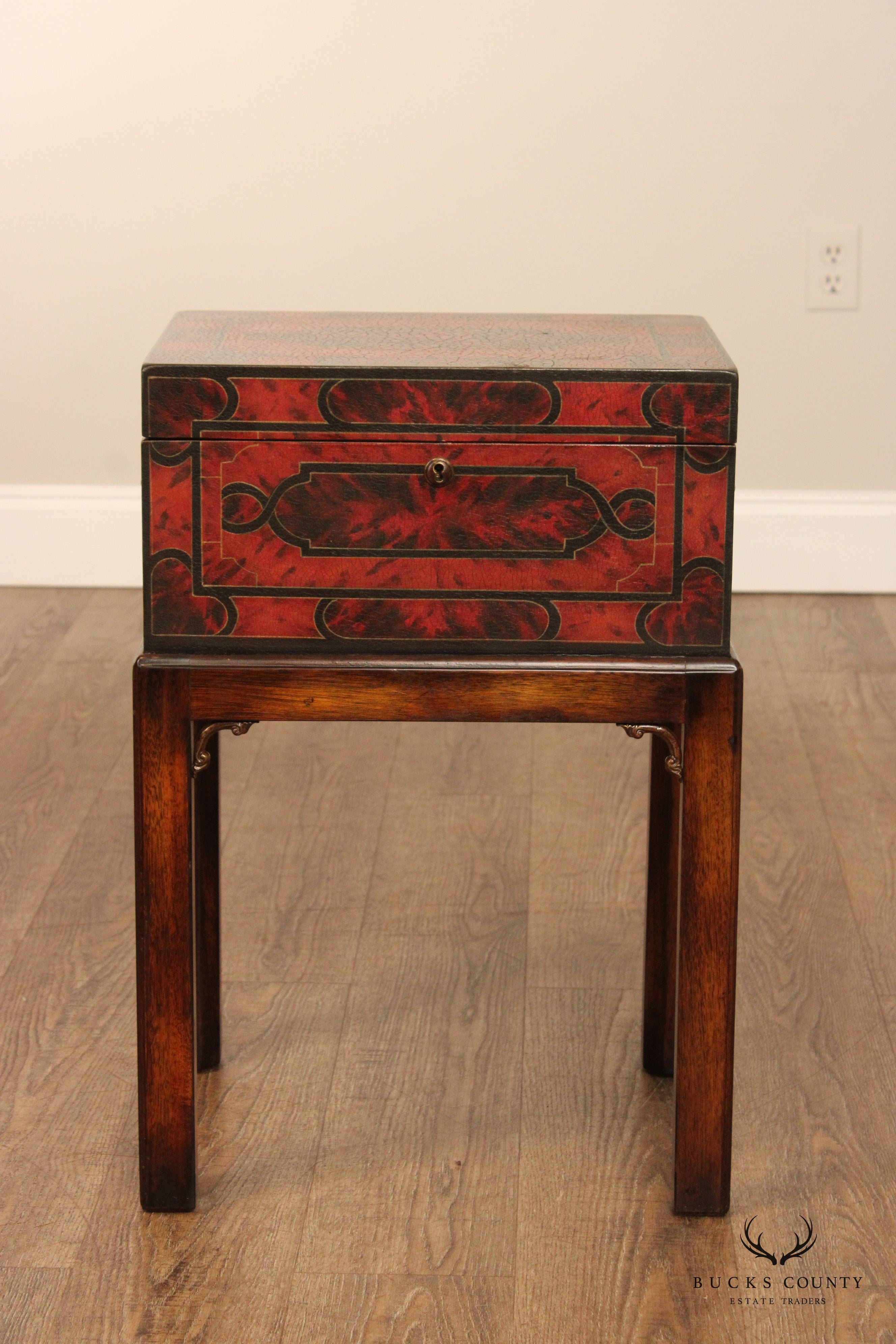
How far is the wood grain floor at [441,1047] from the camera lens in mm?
1152

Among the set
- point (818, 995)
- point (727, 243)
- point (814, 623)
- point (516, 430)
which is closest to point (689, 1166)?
point (818, 995)

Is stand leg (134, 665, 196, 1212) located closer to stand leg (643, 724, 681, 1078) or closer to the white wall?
stand leg (643, 724, 681, 1078)

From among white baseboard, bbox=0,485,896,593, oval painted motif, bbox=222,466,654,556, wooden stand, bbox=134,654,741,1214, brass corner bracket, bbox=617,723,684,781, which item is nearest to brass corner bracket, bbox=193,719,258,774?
wooden stand, bbox=134,654,741,1214

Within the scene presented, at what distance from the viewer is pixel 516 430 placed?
109cm

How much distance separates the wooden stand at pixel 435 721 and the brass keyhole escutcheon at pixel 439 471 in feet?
0.39

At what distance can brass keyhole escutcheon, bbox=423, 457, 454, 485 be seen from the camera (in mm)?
1096

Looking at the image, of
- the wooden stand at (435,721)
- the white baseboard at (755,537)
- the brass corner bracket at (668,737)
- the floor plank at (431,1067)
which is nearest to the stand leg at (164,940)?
the wooden stand at (435,721)

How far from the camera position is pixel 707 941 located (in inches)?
46.1

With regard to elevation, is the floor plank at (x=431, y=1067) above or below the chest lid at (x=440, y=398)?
below

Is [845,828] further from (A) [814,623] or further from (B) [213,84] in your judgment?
(B) [213,84]

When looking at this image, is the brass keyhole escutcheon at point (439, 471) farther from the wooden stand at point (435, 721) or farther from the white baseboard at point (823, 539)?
the white baseboard at point (823, 539)

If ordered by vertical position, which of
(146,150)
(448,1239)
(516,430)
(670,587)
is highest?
(146,150)

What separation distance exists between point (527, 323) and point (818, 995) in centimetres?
67

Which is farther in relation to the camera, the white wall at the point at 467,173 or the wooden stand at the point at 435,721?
the white wall at the point at 467,173
